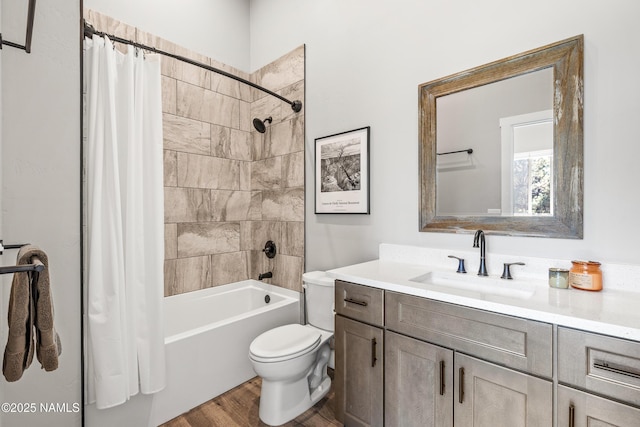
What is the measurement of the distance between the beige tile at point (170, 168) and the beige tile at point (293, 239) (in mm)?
963

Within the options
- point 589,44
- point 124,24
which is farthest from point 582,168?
point 124,24

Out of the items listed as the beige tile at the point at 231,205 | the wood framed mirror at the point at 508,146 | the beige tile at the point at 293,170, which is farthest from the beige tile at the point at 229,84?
the wood framed mirror at the point at 508,146

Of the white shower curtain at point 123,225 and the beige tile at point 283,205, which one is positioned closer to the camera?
the white shower curtain at point 123,225

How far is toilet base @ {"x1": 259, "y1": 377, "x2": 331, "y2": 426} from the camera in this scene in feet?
5.66

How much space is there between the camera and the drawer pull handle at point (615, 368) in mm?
889

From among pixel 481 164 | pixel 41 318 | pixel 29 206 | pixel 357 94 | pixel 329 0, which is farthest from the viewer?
pixel 329 0

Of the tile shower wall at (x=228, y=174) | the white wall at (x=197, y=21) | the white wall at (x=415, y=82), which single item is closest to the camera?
the white wall at (x=415, y=82)

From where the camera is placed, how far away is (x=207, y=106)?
2682 millimetres

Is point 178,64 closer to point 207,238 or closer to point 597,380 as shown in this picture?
point 207,238

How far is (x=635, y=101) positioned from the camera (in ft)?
4.14

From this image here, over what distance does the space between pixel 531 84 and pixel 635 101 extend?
1.29ft

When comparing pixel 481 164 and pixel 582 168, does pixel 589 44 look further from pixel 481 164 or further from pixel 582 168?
pixel 481 164

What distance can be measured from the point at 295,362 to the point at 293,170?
1.50 meters

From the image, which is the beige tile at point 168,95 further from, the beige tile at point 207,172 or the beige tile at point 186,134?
the beige tile at point 207,172
